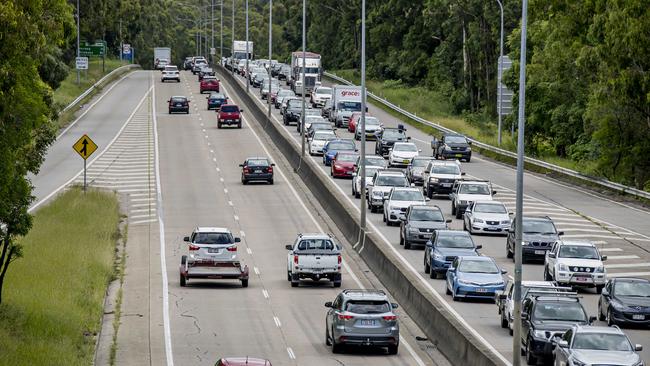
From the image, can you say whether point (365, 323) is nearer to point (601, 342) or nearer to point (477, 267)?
point (601, 342)

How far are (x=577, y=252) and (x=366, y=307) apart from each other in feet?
35.7

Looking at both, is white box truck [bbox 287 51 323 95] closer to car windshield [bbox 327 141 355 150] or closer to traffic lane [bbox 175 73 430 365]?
traffic lane [bbox 175 73 430 365]

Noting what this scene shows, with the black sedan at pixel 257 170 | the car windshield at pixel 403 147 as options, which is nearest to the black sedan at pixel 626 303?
the black sedan at pixel 257 170

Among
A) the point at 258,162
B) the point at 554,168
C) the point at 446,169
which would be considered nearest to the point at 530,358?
the point at 446,169

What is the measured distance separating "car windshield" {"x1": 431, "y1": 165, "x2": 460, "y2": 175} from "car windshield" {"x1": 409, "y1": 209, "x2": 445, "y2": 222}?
13.0 m

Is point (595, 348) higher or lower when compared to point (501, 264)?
higher

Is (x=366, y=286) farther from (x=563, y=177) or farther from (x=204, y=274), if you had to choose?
(x=563, y=177)

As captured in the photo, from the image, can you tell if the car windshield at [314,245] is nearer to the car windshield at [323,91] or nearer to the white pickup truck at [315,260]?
the white pickup truck at [315,260]

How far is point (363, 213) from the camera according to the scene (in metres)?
49.8

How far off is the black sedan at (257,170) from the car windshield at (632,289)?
107 ft

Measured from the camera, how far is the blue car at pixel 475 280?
3969 centimetres

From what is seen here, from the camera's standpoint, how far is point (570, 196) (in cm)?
6500

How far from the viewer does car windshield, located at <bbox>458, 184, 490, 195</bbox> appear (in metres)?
57.7

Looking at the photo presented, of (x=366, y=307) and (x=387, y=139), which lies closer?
(x=366, y=307)
